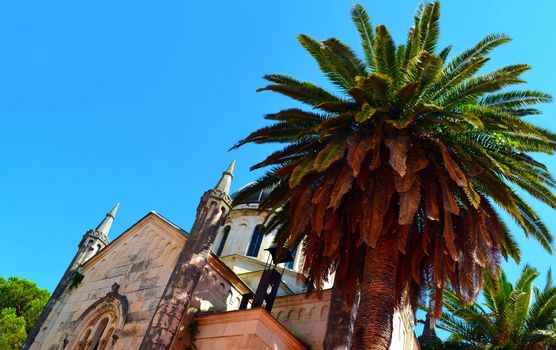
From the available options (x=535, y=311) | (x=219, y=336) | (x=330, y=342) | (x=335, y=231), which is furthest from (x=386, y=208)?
(x=535, y=311)

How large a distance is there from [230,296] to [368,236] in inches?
344

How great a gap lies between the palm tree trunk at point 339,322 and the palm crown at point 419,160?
26.6 inches

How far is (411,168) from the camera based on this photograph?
33.3 feet

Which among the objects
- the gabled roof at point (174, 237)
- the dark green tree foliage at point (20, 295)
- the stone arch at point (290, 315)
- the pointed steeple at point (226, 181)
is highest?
the dark green tree foliage at point (20, 295)

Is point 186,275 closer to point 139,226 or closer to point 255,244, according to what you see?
point 139,226

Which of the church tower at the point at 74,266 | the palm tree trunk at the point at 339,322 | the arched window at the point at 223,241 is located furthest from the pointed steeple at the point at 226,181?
the arched window at the point at 223,241

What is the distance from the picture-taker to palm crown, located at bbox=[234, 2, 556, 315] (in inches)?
403

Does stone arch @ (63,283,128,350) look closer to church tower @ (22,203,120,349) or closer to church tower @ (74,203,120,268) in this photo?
church tower @ (22,203,120,349)

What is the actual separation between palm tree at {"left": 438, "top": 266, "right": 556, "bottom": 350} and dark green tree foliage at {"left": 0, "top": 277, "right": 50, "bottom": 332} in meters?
35.2

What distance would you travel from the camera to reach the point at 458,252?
36.8ft

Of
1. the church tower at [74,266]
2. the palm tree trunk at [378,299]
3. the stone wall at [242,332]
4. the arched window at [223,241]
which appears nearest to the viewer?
the palm tree trunk at [378,299]

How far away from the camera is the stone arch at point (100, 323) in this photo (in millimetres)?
16219

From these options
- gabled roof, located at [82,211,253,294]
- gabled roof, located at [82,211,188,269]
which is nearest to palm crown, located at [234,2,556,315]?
gabled roof, located at [82,211,253,294]

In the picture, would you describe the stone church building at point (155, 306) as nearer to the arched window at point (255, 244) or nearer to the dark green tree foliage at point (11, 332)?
the arched window at point (255, 244)
